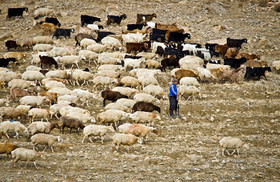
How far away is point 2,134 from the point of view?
10.0m

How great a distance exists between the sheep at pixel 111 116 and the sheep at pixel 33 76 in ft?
14.6

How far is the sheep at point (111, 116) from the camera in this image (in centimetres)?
1117

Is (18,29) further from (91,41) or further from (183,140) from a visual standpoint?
(183,140)

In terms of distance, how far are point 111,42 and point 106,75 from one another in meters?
4.45

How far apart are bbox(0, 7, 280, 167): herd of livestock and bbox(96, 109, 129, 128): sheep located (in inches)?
1.2

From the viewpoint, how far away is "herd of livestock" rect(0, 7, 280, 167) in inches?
408

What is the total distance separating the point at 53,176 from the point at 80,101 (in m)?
5.73

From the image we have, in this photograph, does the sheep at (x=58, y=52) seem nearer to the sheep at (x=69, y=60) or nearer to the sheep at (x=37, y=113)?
the sheep at (x=69, y=60)

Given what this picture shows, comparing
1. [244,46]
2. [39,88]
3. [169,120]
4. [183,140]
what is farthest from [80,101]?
[244,46]

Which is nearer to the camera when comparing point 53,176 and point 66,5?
point 53,176

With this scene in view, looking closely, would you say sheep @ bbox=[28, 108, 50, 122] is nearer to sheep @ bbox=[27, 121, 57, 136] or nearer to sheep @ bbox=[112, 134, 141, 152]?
sheep @ bbox=[27, 121, 57, 136]

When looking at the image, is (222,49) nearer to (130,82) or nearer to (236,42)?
(236,42)

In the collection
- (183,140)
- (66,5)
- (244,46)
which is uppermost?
(66,5)

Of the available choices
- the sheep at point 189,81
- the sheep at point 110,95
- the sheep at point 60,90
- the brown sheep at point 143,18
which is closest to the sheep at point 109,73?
the sheep at point 110,95
